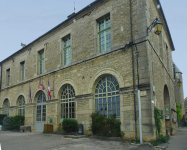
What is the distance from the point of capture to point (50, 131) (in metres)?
11.6

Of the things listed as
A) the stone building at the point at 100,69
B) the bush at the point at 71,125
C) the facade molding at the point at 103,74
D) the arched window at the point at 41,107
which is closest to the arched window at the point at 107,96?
the stone building at the point at 100,69

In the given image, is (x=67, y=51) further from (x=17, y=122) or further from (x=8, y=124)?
(x=8, y=124)

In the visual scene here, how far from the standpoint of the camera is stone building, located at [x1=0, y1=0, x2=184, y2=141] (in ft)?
26.7

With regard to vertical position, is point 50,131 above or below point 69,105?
below

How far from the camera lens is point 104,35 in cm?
1013

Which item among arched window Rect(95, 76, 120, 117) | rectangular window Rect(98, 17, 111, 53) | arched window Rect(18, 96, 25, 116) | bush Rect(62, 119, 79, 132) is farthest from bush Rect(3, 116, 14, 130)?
rectangular window Rect(98, 17, 111, 53)

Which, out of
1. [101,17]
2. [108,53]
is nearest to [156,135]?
[108,53]

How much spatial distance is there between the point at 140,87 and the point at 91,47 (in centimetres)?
381

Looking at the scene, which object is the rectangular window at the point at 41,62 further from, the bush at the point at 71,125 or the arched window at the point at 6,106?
the arched window at the point at 6,106

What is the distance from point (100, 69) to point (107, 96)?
1402mm

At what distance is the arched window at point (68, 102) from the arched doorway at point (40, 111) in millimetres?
2249

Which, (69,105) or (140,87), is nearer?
(140,87)

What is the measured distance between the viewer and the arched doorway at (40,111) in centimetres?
1321

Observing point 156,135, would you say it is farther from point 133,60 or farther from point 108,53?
point 108,53
